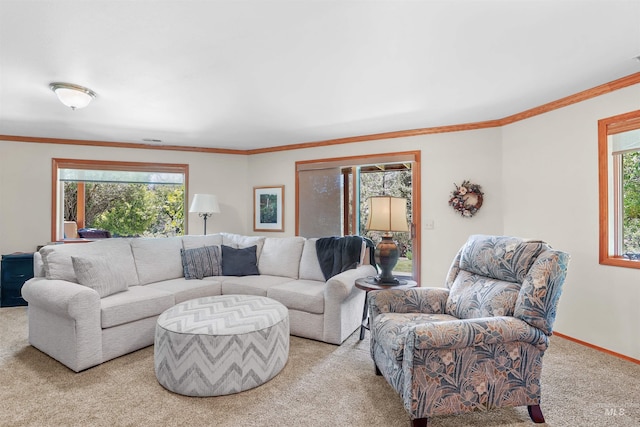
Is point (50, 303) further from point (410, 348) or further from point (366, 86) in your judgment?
point (366, 86)

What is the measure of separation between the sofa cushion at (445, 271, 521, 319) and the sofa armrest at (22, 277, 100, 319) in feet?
8.81

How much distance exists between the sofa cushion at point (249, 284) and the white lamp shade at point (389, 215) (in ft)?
4.52

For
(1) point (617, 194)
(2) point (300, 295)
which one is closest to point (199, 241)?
(2) point (300, 295)

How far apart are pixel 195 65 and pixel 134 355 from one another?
240 centimetres

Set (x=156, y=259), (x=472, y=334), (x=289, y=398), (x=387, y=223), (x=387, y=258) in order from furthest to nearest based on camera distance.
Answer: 1. (x=156, y=259)
2. (x=387, y=258)
3. (x=387, y=223)
4. (x=289, y=398)
5. (x=472, y=334)

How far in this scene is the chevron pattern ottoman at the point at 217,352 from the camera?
2.12 meters

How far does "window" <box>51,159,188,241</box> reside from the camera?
15.5 feet

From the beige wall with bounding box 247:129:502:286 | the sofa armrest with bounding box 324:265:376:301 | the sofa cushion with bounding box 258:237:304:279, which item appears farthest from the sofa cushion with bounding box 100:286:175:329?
the beige wall with bounding box 247:129:502:286

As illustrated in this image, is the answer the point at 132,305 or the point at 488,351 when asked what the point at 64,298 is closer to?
the point at 132,305

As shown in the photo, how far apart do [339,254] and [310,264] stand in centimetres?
40

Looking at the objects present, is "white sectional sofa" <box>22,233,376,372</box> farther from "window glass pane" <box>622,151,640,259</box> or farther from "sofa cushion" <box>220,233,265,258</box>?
"window glass pane" <box>622,151,640,259</box>

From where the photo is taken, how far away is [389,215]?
270 cm

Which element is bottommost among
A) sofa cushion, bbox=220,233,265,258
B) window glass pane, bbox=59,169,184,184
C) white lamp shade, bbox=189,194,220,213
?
sofa cushion, bbox=220,233,265,258

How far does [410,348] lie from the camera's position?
67.1 inches
